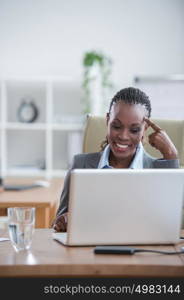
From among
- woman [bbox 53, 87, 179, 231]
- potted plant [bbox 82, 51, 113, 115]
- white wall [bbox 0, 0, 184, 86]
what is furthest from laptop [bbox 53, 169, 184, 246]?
white wall [bbox 0, 0, 184, 86]

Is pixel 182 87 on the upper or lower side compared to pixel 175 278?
upper

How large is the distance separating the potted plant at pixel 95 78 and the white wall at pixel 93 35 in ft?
0.60

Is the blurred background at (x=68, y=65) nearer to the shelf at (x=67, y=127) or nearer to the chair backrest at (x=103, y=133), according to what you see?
the shelf at (x=67, y=127)

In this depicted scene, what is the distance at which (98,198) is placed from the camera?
141 cm

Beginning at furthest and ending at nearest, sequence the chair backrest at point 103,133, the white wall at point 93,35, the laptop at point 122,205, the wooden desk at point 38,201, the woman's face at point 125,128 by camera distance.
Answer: the white wall at point 93,35, the wooden desk at point 38,201, the chair backrest at point 103,133, the woman's face at point 125,128, the laptop at point 122,205

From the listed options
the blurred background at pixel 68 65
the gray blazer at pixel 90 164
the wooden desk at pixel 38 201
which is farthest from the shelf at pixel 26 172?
the gray blazer at pixel 90 164

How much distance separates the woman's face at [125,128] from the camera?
6.20 ft

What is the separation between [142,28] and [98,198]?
3512mm

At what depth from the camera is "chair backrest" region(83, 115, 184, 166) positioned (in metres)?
2.29

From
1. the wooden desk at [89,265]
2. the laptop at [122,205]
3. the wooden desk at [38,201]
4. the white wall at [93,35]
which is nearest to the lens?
the wooden desk at [89,265]

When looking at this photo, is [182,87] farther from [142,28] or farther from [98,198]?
[98,198]

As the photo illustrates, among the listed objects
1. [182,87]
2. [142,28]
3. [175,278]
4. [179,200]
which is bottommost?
[175,278]

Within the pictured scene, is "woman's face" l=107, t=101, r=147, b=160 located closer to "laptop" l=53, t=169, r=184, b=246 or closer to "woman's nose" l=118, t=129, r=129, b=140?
"woman's nose" l=118, t=129, r=129, b=140

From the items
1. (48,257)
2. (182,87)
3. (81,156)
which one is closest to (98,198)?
(48,257)
